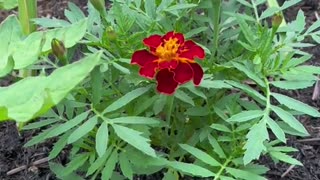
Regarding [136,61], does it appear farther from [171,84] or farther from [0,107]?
[0,107]

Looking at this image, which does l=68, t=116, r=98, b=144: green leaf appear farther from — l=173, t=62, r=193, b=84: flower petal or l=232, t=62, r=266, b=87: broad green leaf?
l=232, t=62, r=266, b=87: broad green leaf

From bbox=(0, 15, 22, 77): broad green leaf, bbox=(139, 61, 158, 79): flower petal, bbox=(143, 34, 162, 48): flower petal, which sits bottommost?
bbox=(139, 61, 158, 79): flower petal

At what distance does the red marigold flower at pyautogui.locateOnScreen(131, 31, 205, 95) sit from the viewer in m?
1.30

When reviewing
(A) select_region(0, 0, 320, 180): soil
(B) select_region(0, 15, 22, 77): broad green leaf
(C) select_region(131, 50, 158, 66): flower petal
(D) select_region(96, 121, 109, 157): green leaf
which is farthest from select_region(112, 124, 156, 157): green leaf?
(A) select_region(0, 0, 320, 180): soil

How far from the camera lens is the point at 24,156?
1.76 meters

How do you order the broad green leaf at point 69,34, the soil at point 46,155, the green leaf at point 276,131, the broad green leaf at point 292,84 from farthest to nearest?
the soil at point 46,155
the broad green leaf at point 292,84
the green leaf at point 276,131
the broad green leaf at point 69,34

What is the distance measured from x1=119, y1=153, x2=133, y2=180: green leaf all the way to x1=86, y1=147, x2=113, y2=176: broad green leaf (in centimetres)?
3

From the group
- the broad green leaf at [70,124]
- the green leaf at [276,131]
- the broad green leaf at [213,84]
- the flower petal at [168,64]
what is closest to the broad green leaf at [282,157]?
the green leaf at [276,131]

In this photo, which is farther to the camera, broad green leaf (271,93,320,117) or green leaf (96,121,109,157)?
broad green leaf (271,93,320,117)

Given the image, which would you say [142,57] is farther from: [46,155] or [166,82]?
[46,155]

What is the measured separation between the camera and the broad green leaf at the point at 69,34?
122 centimetres

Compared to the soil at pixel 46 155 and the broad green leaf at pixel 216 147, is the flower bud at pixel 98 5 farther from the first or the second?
the soil at pixel 46 155

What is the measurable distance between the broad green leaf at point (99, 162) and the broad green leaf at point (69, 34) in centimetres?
23

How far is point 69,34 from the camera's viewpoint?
1251mm
